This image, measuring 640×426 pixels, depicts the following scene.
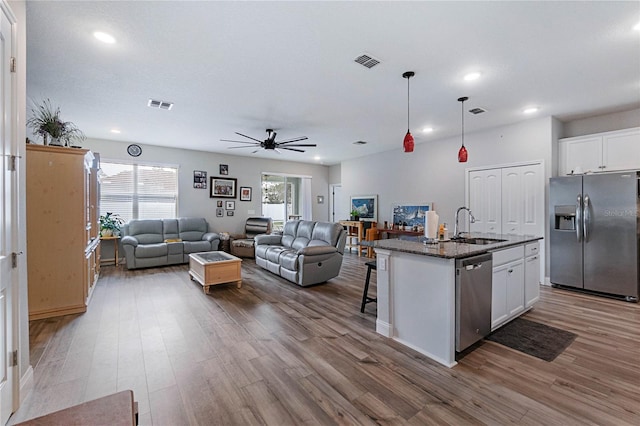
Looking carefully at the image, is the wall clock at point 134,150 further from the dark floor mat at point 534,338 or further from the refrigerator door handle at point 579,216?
the refrigerator door handle at point 579,216

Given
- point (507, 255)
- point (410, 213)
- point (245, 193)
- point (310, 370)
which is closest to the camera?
point (310, 370)

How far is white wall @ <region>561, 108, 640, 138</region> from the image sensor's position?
4336mm

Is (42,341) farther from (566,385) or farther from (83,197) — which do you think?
(566,385)

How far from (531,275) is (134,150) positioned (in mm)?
7980

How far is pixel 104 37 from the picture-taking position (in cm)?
251

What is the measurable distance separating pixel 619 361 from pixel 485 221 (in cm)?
329

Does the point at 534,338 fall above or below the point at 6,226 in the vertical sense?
below

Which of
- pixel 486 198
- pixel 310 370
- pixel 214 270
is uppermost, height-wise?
pixel 486 198

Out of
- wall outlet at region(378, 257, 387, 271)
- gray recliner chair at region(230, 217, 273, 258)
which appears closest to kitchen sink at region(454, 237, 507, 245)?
wall outlet at region(378, 257, 387, 271)

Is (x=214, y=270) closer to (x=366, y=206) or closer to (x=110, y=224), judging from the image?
(x=110, y=224)

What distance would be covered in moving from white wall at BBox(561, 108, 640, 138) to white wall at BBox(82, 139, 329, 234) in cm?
677

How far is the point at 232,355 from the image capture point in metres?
2.50

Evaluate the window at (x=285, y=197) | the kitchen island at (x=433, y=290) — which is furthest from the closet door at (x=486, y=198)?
the window at (x=285, y=197)

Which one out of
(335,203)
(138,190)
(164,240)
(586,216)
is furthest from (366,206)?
(138,190)
